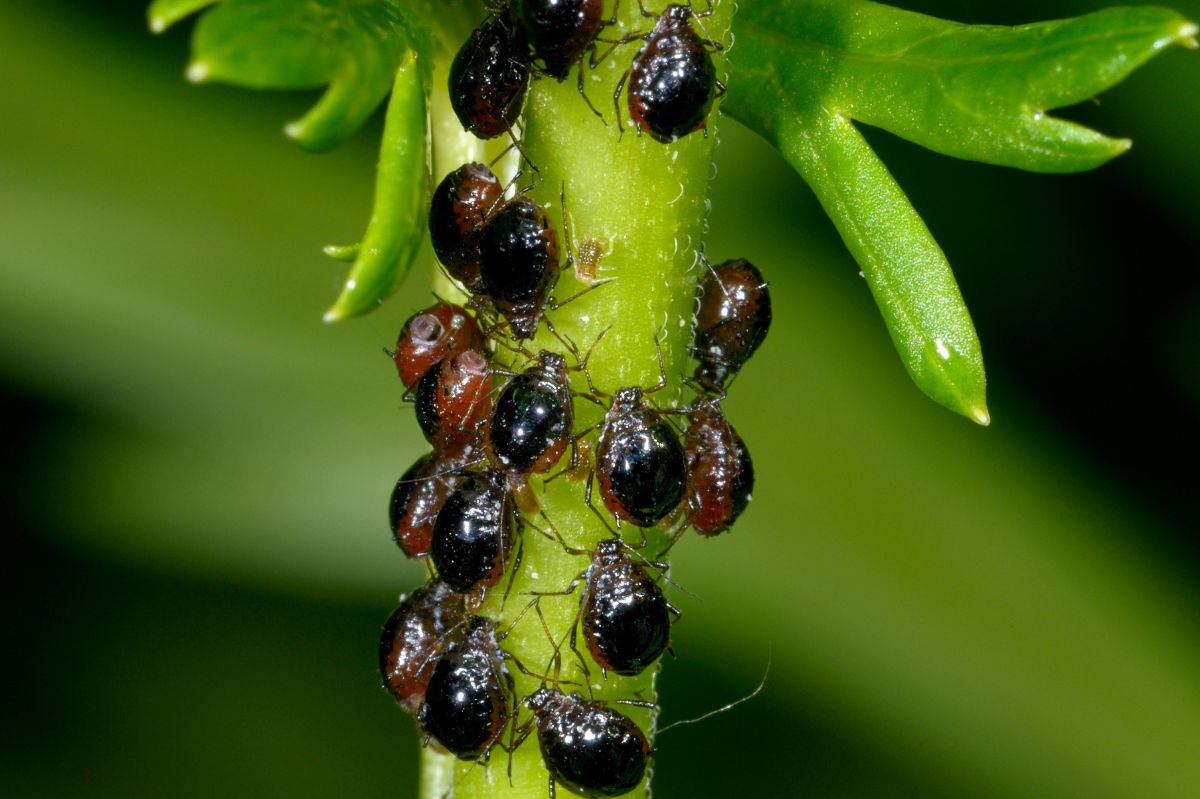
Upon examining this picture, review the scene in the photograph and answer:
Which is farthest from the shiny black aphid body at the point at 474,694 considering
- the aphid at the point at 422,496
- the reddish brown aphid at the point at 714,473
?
the reddish brown aphid at the point at 714,473

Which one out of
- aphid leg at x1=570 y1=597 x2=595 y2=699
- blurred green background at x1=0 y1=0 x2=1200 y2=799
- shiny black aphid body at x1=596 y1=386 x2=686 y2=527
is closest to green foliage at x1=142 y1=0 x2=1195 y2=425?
shiny black aphid body at x1=596 y1=386 x2=686 y2=527

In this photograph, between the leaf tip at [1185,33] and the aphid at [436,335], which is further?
the aphid at [436,335]

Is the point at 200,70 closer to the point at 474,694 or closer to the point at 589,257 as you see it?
the point at 589,257

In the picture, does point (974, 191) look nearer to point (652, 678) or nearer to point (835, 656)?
A: point (835, 656)

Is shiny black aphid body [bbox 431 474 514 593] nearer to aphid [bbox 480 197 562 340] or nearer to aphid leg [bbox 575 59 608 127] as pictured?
aphid [bbox 480 197 562 340]

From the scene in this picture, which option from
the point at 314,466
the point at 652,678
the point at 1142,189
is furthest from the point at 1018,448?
the point at 652,678

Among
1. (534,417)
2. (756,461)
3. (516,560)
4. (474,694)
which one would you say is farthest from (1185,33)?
(756,461)

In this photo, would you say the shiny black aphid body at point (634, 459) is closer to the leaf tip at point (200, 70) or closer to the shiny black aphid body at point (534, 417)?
the shiny black aphid body at point (534, 417)
